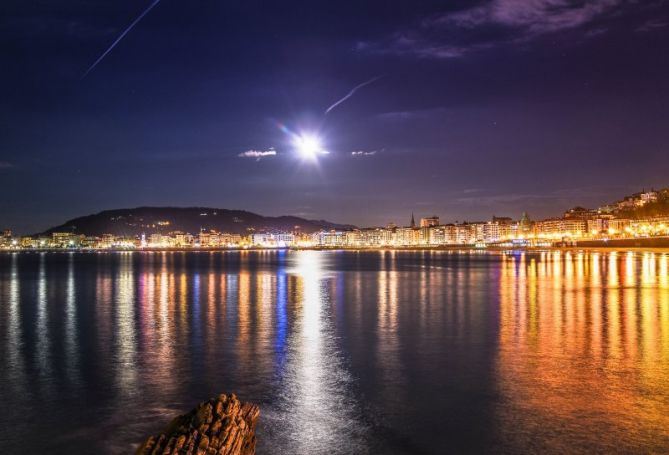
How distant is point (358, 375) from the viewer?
11523 millimetres

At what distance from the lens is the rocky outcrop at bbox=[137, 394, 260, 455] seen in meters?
5.23

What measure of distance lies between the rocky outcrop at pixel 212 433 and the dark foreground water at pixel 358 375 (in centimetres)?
218

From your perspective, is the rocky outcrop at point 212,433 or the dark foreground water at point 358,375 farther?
the dark foreground water at point 358,375

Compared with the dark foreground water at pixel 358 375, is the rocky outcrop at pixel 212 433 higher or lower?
higher

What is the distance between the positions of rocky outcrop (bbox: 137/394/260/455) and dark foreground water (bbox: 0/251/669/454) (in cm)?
218

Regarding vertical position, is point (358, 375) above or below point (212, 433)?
below

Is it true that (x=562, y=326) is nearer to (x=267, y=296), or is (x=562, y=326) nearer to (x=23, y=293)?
(x=267, y=296)

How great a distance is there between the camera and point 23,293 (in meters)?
33.0

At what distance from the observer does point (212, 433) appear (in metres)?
5.34

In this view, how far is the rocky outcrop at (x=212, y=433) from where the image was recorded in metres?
5.23

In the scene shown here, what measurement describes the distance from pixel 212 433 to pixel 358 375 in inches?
255

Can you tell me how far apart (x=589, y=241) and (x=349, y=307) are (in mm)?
134245

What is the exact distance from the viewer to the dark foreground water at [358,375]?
8.08m

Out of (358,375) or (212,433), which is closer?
(212,433)
